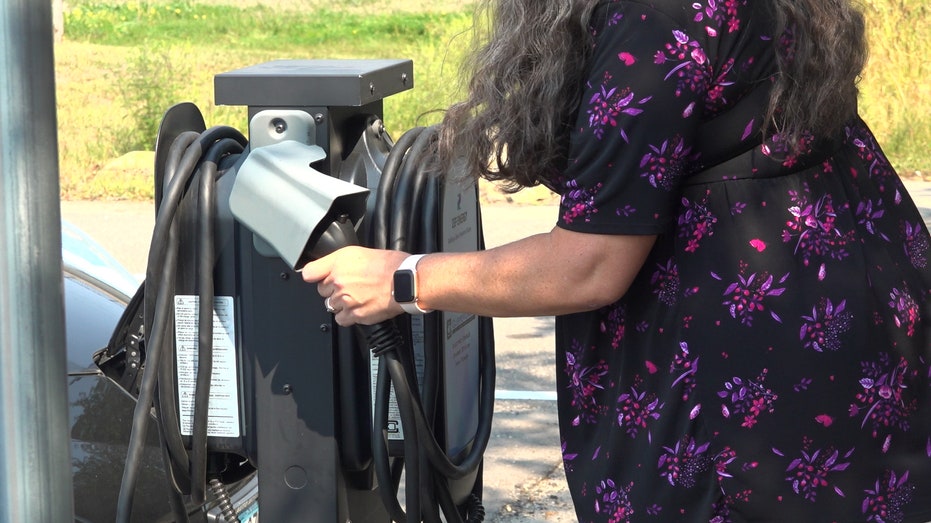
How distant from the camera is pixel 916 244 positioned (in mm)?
1900

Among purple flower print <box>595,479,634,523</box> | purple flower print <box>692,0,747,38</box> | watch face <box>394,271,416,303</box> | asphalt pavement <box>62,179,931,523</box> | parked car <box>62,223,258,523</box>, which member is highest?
purple flower print <box>692,0,747,38</box>

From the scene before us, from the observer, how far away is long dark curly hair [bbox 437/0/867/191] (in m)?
1.68

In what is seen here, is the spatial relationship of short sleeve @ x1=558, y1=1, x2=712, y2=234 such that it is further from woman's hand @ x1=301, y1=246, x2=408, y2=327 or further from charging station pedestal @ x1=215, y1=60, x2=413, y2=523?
charging station pedestal @ x1=215, y1=60, x2=413, y2=523

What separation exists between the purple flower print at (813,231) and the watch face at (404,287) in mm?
545

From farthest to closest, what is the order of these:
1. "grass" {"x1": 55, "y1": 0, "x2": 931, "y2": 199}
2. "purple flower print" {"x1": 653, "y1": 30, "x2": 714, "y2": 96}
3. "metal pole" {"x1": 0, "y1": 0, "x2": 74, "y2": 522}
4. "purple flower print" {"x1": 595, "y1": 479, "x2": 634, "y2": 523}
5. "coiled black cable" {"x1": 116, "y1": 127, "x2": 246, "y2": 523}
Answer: "grass" {"x1": 55, "y1": 0, "x2": 931, "y2": 199}, "coiled black cable" {"x1": 116, "y1": 127, "x2": 246, "y2": 523}, "purple flower print" {"x1": 595, "y1": 479, "x2": 634, "y2": 523}, "purple flower print" {"x1": 653, "y1": 30, "x2": 714, "y2": 96}, "metal pole" {"x1": 0, "y1": 0, "x2": 74, "y2": 522}

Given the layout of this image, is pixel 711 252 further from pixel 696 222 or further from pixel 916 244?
pixel 916 244

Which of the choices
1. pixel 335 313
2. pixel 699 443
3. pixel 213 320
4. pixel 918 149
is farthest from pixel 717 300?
pixel 918 149

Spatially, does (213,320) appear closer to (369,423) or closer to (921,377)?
(369,423)

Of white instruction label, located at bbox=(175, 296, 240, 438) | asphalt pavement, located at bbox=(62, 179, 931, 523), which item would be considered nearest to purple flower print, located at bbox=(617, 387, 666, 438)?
white instruction label, located at bbox=(175, 296, 240, 438)

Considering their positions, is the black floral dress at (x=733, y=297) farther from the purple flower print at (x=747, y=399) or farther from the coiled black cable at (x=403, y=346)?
the coiled black cable at (x=403, y=346)

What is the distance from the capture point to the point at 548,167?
69.0 inches

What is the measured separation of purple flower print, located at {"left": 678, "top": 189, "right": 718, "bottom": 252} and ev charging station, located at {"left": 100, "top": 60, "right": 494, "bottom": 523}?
0.52 meters

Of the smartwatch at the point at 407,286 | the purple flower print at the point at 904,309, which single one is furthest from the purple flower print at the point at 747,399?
the smartwatch at the point at 407,286

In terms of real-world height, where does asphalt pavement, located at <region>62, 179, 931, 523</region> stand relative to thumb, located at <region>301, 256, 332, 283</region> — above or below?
below
